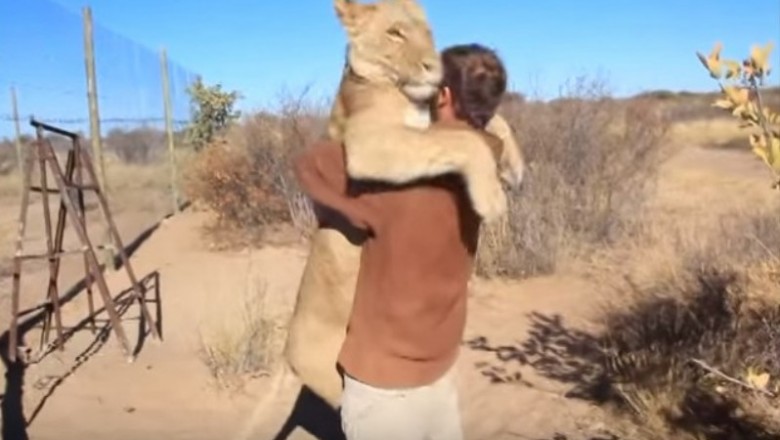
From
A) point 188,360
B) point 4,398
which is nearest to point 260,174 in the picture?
point 188,360

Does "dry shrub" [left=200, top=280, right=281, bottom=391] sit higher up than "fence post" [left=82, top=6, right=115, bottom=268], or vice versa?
"fence post" [left=82, top=6, right=115, bottom=268]

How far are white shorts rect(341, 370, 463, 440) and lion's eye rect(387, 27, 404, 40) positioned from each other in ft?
2.95

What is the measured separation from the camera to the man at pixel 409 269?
253cm

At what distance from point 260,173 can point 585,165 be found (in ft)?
14.4

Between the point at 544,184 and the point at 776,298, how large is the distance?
530cm

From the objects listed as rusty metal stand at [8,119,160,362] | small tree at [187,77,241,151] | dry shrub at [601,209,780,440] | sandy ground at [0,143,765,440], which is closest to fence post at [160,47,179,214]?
small tree at [187,77,241,151]

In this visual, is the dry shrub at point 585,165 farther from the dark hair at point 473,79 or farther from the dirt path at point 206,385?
the dark hair at point 473,79

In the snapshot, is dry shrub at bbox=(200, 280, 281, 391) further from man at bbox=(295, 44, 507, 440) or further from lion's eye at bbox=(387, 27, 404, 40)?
lion's eye at bbox=(387, 27, 404, 40)

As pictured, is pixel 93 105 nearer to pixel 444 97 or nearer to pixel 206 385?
pixel 206 385

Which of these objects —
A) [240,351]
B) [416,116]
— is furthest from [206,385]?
[416,116]

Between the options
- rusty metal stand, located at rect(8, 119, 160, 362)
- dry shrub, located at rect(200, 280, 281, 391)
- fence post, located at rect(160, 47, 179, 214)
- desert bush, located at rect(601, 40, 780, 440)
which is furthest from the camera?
fence post, located at rect(160, 47, 179, 214)

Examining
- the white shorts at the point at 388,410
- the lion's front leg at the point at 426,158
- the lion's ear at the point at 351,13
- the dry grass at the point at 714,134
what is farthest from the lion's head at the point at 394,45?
the dry grass at the point at 714,134

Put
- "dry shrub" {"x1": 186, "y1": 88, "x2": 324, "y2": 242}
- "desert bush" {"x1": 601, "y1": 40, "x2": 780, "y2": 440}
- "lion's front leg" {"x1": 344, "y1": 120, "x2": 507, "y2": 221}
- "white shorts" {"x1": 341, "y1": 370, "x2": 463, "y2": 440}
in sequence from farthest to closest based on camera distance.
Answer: "dry shrub" {"x1": 186, "y1": 88, "x2": 324, "y2": 242}, "desert bush" {"x1": 601, "y1": 40, "x2": 780, "y2": 440}, "white shorts" {"x1": 341, "y1": 370, "x2": 463, "y2": 440}, "lion's front leg" {"x1": 344, "y1": 120, "x2": 507, "y2": 221}

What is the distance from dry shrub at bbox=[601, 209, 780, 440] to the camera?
211 inches
